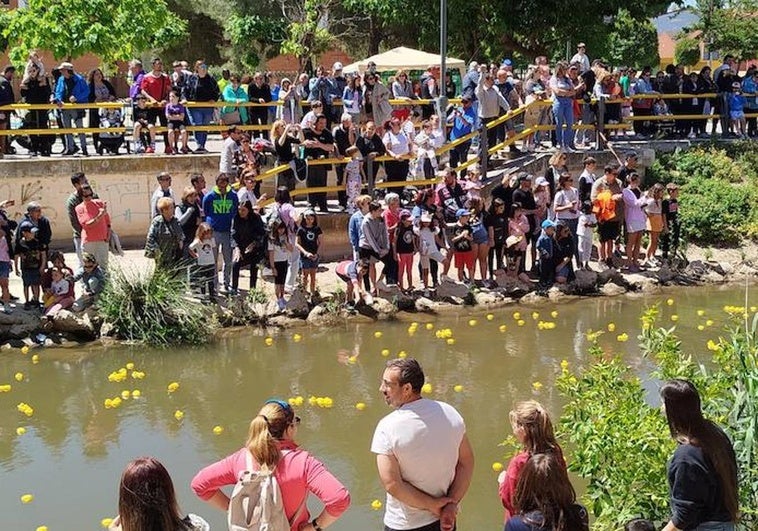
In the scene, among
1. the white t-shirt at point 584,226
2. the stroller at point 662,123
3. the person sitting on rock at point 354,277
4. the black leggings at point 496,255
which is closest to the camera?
the person sitting on rock at point 354,277

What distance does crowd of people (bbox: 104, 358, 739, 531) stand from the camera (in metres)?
4.69

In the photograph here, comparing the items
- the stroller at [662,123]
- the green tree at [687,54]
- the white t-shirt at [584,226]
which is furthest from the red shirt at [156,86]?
the green tree at [687,54]

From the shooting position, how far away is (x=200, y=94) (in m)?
17.4

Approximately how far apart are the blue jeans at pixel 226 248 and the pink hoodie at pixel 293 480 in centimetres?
900

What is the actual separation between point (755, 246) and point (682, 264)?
1.78 metres

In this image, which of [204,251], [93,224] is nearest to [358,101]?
[204,251]

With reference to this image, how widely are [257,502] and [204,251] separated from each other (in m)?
8.89

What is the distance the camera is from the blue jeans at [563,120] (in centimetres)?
1830

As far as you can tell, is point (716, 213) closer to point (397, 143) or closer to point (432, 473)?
point (397, 143)

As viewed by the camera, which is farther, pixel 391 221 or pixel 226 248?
pixel 391 221

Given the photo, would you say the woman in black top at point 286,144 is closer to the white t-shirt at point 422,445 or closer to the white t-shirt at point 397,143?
the white t-shirt at point 397,143

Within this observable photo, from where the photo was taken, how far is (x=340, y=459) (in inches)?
364

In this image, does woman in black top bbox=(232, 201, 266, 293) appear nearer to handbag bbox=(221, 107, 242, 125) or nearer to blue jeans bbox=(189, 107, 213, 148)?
blue jeans bbox=(189, 107, 213, 148)

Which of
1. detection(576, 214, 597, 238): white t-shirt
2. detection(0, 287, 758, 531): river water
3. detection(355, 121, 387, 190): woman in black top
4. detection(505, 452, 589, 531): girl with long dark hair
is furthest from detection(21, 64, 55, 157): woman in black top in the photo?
detection(505, 452, 589, 531): girl with long dark hair
